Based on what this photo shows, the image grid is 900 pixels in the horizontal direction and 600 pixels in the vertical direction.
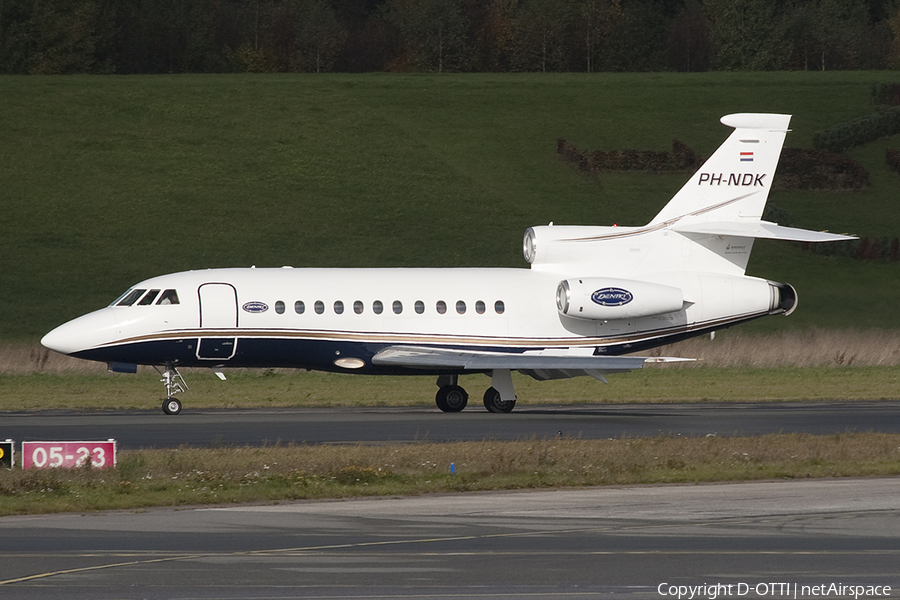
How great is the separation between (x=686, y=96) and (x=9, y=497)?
227 ft

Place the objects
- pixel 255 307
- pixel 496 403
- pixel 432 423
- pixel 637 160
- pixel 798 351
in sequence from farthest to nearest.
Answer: pixel 637 160 → pixel 798 351 → pixel 496 403 → pixel 255 307 → pixel 432 423

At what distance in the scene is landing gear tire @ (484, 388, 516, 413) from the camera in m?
29.4

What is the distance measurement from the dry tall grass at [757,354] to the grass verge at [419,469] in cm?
2028

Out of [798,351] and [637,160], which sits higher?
[637,160]

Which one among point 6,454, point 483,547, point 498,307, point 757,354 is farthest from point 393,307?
point 757,354

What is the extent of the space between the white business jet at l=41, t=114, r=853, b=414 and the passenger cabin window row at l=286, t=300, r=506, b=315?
3cm

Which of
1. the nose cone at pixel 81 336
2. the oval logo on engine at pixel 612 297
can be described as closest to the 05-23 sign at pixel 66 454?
the nose cone at pixel 81 336

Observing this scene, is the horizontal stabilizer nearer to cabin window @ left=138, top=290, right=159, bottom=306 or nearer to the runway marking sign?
cabin window @ left=138, top=290, right=159, bottom=306

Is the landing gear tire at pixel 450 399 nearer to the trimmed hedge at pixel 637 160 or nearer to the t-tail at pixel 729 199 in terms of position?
the t-tail at pixel 729 199

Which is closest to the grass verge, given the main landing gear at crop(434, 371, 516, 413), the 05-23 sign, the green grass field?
the 05-23 sign

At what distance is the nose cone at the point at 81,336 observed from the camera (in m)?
28.3

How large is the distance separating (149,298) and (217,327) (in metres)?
1.71

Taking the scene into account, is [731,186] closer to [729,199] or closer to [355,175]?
[729,199]

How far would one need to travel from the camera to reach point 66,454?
1834cm
